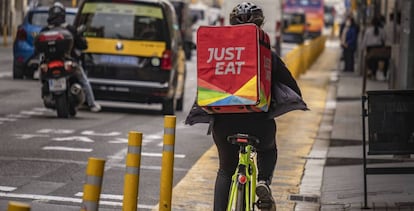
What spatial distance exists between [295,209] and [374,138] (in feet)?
3.11

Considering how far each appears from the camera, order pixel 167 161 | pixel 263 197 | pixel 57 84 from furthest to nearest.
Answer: pixel 57 84, pixel 167 161, pixel 263 197

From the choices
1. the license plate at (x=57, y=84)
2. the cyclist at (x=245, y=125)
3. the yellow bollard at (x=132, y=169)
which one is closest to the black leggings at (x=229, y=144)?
the cyclist at (x=245, y=125)

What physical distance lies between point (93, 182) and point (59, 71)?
1292 cm

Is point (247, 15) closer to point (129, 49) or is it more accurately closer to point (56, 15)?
point (56, 15)

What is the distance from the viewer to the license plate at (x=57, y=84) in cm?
1892

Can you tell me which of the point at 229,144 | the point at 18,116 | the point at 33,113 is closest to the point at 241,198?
the point at 229,144

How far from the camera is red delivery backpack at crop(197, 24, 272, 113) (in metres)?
7.95

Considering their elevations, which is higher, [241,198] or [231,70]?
[231,70]

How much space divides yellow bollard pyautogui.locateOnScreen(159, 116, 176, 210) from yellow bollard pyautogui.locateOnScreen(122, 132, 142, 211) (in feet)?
2.83

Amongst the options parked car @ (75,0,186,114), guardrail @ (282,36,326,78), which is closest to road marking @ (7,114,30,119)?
parked car @ (75,0,186,114)

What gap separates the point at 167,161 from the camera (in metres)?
9.03

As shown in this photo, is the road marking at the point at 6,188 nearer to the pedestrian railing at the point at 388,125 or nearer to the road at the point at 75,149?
the road at the point at 75,149

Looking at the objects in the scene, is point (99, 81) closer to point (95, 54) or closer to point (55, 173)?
point (95, 54)

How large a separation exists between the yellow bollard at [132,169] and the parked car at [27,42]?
19864 millimetres
